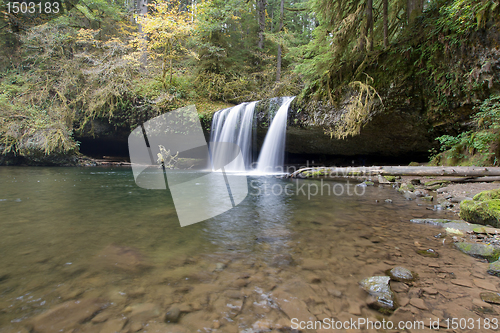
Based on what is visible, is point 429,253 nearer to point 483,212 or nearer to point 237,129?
point 483,212

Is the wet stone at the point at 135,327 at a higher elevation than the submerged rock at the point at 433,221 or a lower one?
lower

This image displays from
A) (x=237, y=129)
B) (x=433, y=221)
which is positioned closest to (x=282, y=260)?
(x=433, y=221)

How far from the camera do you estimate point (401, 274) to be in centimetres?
204

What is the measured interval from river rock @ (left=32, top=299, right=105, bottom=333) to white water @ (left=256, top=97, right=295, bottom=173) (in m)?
9.87

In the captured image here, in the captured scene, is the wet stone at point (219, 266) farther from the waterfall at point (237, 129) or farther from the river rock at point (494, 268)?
the waterfall at point (237, 129)

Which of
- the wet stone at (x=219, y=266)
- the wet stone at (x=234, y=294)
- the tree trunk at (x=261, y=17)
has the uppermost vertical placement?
the tree trunk at (x=261, y=17)

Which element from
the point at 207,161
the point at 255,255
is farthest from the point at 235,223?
the point at 207,161

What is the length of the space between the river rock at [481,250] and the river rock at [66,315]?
3.38 m

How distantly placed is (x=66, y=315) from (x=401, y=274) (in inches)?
101

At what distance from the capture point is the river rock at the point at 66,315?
141 cm

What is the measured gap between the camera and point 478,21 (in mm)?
6324

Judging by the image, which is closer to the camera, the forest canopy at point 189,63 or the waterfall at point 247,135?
the forest canopy at point 189,63

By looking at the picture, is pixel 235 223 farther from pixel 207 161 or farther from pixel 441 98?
pixel 207 161

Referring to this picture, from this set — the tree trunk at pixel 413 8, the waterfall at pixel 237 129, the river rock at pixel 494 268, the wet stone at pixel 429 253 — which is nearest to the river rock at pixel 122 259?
the wet stone at pixel 429 253
